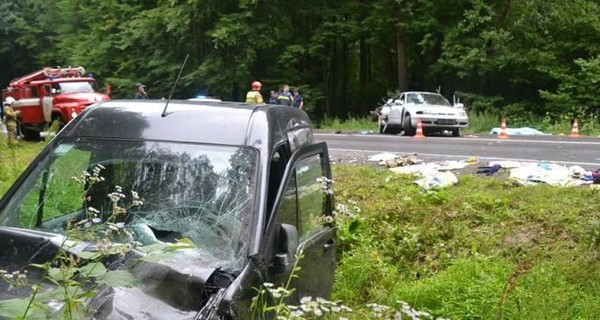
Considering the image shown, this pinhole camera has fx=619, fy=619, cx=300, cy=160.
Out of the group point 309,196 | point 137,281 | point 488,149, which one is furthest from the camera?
point 488,149

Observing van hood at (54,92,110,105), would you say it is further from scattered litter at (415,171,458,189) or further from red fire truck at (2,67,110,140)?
scattered litter at (415,171,458,189)

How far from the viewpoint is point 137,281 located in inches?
93.2

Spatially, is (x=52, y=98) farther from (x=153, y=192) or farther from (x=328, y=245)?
(x=153, y=192)

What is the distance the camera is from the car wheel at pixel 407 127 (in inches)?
793

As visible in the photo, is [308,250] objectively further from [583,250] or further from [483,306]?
[583,250]

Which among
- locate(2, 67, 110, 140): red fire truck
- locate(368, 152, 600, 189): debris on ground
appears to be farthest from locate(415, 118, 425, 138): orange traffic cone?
locate(2, 67, 110, 140): red fire truck

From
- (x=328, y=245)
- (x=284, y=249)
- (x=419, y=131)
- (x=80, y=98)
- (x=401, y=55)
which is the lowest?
(x=328, y=245)

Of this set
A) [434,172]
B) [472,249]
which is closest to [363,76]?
[434,172]

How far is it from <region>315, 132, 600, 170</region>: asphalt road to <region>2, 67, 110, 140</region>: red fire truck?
816 cm

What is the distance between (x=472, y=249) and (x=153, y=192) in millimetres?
4457

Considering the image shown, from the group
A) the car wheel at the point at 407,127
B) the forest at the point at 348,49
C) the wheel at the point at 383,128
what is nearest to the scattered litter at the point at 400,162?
the car wheel at the point at 407,127

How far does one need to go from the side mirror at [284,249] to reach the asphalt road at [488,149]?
29.7ft

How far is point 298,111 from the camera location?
4.36 metres

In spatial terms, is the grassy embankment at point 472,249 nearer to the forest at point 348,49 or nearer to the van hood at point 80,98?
the van hood at point 80,98
